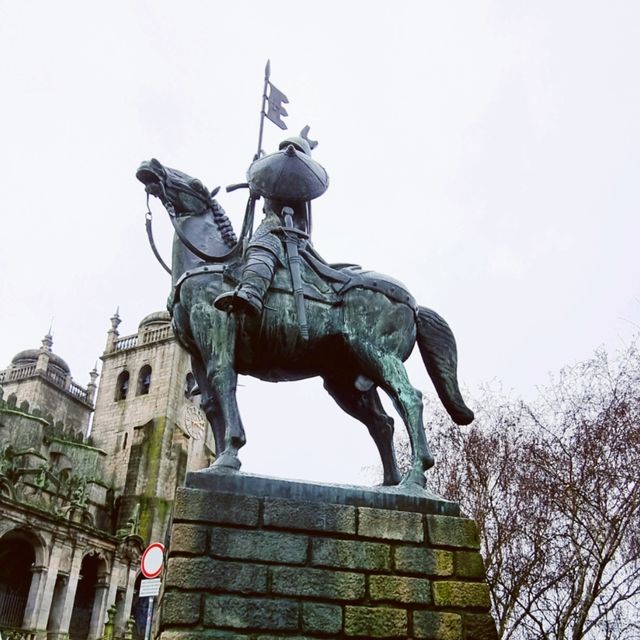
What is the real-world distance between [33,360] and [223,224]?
53.9 meters

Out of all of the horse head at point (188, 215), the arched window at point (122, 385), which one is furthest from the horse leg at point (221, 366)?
the arched window at point (122, 385)

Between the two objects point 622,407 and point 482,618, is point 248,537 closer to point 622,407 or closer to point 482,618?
point 482,618

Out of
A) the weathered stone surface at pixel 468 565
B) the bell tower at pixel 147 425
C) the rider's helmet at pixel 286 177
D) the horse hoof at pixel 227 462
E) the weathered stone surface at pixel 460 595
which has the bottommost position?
the weathered stone surface at pixel 460 595

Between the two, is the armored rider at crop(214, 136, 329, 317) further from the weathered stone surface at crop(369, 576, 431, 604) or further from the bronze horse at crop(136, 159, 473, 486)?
the weathered stone surface at crop(369, 576, 431, 604)

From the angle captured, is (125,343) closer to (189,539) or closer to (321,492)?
(321,492)

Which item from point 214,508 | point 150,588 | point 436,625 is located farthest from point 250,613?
point 150,588

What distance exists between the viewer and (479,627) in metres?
5.27

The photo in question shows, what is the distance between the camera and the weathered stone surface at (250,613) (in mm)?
4832

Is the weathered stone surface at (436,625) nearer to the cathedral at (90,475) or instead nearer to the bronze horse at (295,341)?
the bronze horse at (295,341)

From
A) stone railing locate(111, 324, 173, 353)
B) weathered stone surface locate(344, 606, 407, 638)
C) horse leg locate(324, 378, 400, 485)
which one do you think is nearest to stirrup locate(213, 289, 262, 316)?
horse leg locate(324, 378, 400, 485)

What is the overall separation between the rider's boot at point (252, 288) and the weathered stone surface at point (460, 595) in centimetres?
268

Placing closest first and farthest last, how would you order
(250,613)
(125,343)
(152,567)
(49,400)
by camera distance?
(250,613) → (152,567) → (125,343) → (49,400)

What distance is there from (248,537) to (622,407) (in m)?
15.7

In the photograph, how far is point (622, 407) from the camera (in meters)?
18.3
